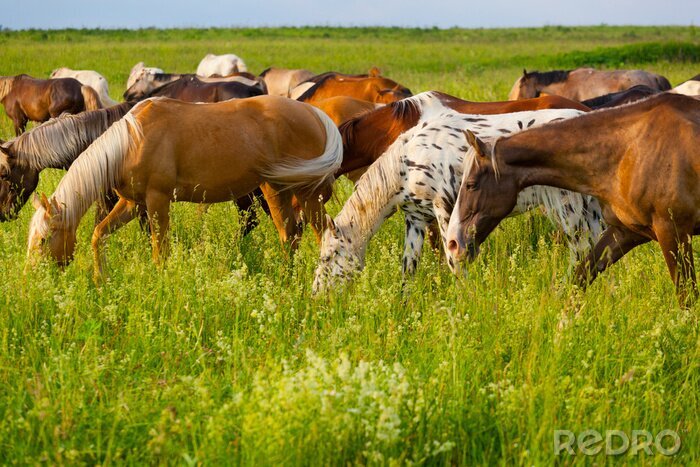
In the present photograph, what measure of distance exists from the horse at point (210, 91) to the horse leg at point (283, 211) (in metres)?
5.61

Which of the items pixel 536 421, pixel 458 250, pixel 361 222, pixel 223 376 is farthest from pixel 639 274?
pixel 223 376

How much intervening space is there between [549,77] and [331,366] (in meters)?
14.7

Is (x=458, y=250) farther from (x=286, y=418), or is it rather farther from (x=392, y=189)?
(x=286, y=418)

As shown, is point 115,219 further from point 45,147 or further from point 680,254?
point 680,254

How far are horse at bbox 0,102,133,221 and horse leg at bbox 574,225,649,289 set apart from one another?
405cm

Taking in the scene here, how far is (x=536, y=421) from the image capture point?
11.6 ft

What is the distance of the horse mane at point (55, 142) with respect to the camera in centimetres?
698

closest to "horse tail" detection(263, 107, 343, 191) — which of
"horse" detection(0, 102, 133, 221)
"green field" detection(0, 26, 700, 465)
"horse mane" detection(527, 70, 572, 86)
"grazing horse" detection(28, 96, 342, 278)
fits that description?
"grazing horse" detection(28, 96, 342, 278)

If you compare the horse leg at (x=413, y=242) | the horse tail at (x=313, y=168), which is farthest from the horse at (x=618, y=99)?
the horse leg at (x=413, y=242)

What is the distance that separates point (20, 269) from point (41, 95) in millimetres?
12193

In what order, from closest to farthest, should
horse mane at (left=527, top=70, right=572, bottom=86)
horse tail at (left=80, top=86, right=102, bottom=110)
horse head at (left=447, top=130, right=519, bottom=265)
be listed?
horse head at (left=447, top=130, right=519, bottom=265) → horse tail at (left=80, top=86, right=102, bottom=110) → horse mane at (left=527, top=70, right=572, bottom=86)

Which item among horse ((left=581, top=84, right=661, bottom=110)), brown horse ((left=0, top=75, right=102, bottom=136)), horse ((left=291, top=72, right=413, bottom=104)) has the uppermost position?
horse ((left=581, top=84, right=661, bottom=110))

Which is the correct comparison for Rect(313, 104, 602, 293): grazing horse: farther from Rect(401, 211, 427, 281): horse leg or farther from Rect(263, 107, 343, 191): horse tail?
Rect(263, 107, 343, 191): horse tail

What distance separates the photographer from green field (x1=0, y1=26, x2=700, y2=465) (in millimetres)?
3193
